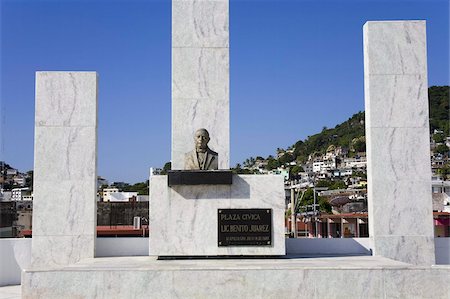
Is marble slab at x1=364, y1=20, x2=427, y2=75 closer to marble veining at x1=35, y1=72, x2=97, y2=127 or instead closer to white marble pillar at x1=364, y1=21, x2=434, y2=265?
white marble pillar at x1=364, y1=21, x2=434, y2=265

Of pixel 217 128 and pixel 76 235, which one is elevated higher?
pixel 217 128

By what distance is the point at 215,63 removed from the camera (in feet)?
38.3

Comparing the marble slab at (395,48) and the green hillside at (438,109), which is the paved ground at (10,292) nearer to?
the marble slab at (395,48)

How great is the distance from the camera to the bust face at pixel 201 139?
1052cm

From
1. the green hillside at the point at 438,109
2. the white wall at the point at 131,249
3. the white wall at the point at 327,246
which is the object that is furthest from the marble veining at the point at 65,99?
the green hillside at the point at 438,109

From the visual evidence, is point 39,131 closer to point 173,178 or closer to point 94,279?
point 173,178

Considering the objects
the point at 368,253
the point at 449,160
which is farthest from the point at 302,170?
the point at 368,253

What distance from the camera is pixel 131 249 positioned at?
11.7 meters

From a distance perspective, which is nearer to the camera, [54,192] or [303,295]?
[303,295]

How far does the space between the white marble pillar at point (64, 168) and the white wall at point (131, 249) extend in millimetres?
497

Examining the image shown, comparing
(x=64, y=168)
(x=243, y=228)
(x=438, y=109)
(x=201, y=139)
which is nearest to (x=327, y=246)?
(x=243, y=228)

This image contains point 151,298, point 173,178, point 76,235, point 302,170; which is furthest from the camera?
point 302,170

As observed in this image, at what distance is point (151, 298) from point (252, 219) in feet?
9.00

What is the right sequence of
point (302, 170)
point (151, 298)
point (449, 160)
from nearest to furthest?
point (151, 298), point (449, 160), point (302, 170)
